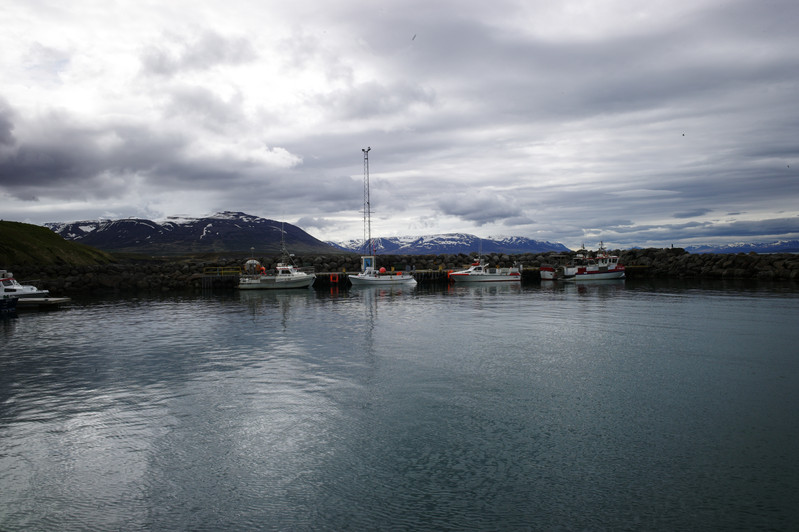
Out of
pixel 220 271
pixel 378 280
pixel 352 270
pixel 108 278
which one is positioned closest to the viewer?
pixel 378 280

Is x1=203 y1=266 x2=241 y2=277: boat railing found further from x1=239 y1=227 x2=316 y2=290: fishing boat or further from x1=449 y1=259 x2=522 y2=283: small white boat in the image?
x1=449 y1=259 x2=522 y2=283: small white boat

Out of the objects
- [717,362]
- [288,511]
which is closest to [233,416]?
[288,511]

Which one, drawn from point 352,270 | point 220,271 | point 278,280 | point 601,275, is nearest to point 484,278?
point 601,275

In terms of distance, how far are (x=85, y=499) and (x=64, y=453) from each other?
3097 mm

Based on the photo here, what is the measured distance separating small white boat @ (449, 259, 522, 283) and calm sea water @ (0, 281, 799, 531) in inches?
2228

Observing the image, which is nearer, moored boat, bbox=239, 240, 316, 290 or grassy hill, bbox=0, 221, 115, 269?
moored boat, bbox=239, 240, 316, 290

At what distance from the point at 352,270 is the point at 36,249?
63850 mm

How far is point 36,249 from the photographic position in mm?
98438

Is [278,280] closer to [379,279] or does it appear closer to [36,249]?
[379,279]


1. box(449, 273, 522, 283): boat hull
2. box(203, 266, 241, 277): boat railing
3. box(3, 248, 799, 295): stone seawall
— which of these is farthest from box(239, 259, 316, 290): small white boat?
box(449, 273, 522, 283): boat hull

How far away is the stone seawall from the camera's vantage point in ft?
250

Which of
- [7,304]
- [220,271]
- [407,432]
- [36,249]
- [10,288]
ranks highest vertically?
[36,249]

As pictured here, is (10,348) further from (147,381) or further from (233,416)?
(233,416)

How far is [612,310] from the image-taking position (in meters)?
41.2
